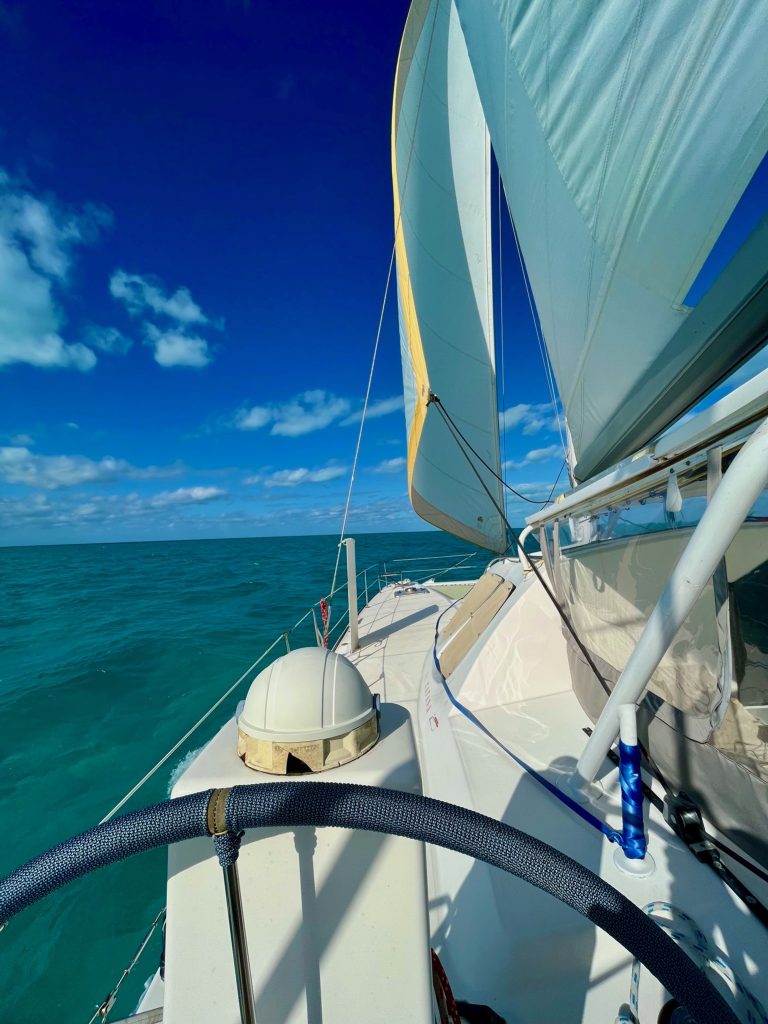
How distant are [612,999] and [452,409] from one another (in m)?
5.77

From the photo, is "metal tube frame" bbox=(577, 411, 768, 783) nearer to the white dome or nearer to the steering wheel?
the steering wheel

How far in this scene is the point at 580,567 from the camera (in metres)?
2.58

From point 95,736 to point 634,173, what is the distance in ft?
25.6

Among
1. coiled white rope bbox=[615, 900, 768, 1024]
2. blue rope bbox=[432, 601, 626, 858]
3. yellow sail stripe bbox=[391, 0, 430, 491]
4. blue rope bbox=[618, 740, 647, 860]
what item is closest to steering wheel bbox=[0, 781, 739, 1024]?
coiled white rope bbox=[615, 900, 768, 1024]

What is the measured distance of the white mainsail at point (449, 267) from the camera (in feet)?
19.2

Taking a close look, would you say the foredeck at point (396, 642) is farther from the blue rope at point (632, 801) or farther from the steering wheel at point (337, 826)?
the steering wheel at point (337, 826)

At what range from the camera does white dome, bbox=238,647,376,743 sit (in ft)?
3.12

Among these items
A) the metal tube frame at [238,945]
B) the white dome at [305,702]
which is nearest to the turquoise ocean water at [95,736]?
the metal tube frame at [238,945]

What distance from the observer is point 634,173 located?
1586 mm

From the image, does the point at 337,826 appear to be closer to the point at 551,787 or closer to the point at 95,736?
the point at 551,787

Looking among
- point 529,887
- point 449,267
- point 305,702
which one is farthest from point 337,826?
point 449,267

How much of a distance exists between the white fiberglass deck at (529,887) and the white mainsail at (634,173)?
171 centimetres

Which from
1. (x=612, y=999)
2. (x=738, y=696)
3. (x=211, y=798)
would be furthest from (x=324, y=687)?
(x=738, y=696)

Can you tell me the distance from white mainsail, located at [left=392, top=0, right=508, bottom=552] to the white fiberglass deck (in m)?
3.08
